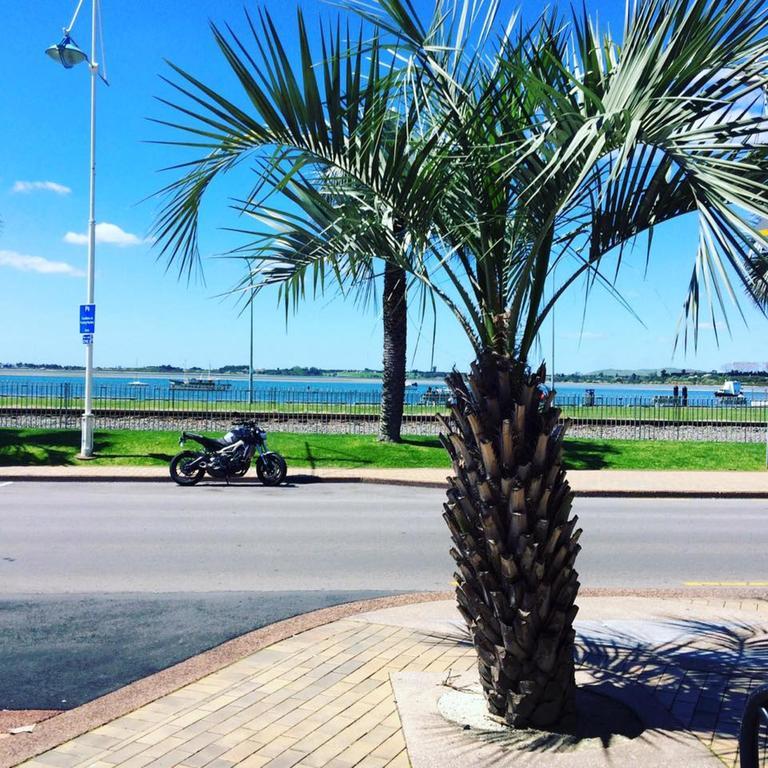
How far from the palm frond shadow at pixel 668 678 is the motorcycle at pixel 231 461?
983 cm

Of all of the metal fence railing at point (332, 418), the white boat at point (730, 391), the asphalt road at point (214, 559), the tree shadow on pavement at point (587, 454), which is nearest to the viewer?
the asphalt road at point (214, 559)

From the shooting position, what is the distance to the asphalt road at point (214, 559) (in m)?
5.81

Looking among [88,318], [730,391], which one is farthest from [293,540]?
[730,391]

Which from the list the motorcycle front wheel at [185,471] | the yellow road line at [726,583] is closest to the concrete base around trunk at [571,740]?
the yellow road line at [726,583]

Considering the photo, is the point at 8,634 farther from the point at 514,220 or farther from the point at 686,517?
the point at 686,517

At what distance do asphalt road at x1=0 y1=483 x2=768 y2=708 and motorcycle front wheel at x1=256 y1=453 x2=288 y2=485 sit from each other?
1.34 ft

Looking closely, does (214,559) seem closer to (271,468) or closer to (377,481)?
(271,468)

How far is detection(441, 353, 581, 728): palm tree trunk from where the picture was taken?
3.98 metres

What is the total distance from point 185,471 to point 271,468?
5.21 ft

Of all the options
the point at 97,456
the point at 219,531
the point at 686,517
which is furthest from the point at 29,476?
the point at 686,517

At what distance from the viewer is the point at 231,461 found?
15.5 metres

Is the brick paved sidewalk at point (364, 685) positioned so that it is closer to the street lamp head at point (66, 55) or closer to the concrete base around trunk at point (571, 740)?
the concrete base around trunk at point (571, 740)

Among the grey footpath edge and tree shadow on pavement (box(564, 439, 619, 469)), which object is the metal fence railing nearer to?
tree shadow on pavement (box(564, 439, 619, 469))

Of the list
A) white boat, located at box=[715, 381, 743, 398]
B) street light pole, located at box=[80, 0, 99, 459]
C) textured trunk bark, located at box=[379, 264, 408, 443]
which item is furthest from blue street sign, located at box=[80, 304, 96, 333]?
white boat, located at box=[715, 381, 743, 398]
